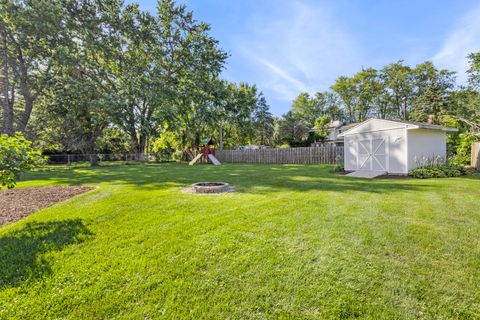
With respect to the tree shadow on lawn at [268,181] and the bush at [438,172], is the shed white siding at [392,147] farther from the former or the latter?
the tree shadow on lawn at [268,181]

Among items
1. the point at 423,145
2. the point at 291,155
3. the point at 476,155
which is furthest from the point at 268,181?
the point at 291,155

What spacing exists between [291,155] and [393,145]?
8631 mm

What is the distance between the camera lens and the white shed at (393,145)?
802 cm

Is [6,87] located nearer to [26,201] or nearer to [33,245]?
[26,201]

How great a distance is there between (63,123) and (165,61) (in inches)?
380

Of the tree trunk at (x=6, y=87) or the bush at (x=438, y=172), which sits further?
the tree trunk at (x=6, y=87)

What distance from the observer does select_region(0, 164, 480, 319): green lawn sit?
1.68 metres

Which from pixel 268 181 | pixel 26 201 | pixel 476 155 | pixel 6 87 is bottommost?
pixel 26 201

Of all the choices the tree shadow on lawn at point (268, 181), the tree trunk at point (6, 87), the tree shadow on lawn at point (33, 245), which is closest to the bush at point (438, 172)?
the tree shadow on lawn at point (268, 181)

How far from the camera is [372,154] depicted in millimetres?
9070

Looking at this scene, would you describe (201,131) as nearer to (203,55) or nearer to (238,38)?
(203,55)

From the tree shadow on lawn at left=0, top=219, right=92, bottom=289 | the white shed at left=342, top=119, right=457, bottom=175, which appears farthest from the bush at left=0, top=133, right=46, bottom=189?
the white shed at left=342, top=119, right=457, bottom=175

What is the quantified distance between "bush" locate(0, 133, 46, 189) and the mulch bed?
0.95m

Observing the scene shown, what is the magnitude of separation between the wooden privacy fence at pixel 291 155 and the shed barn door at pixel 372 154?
513 centimetres
